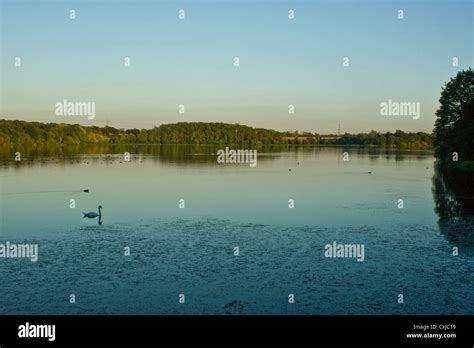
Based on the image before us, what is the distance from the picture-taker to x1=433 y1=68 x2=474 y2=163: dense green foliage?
46438mm

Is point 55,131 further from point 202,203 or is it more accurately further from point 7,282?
point 7,282

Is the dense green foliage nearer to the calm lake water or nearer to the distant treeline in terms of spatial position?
the calm lake water

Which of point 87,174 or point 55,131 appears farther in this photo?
point 55,131

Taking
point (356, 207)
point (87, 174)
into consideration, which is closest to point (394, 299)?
point (356, 207)

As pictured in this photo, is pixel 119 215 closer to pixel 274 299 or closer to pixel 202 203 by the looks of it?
pixel 202 203

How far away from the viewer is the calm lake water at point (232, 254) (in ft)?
38.4

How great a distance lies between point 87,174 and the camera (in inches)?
1794

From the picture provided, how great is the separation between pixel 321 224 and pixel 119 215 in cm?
994

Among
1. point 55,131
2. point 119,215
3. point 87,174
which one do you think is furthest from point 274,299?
point 55,131

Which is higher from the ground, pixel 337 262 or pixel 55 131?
pixel 55 131
